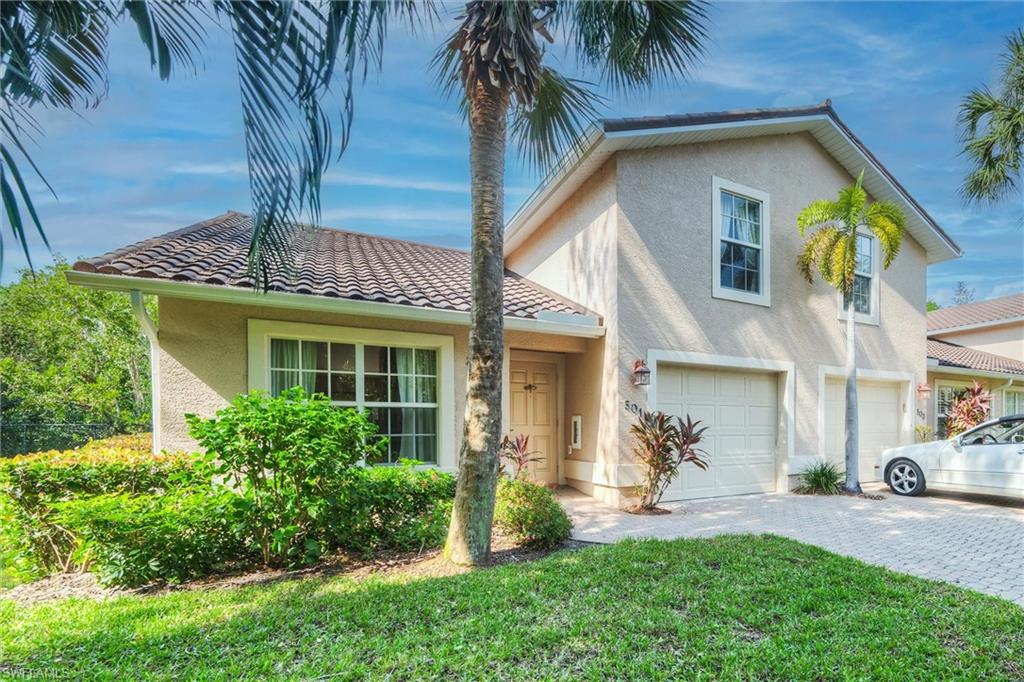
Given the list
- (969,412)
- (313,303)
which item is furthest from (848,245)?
(313,303)

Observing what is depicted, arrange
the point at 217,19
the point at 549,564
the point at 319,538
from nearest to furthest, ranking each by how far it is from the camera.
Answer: the point at 217,19 < the point at 549,564 < the point at 319,538

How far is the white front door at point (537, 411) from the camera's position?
10.0 metres

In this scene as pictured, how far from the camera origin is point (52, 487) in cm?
529

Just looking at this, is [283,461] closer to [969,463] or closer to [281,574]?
[281,574]

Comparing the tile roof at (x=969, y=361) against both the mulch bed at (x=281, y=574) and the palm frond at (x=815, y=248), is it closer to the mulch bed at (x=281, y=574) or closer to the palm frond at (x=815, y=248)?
the palm frond at (x=815, y=248)

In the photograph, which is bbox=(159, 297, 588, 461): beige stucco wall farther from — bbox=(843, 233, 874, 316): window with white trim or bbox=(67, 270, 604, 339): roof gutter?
bbox=(843, 233, 874, 316): window with white trim

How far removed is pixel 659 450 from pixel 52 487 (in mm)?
7686

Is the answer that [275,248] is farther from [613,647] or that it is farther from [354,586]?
[613,647]

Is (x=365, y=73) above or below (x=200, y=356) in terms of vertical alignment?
above

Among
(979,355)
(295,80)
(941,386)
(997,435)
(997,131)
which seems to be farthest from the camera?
(979,355)

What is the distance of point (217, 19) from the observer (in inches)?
129

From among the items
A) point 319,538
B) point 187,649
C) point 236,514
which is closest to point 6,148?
point 187,649

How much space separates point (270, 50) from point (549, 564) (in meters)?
4.79

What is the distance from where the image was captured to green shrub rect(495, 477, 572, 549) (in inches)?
239
